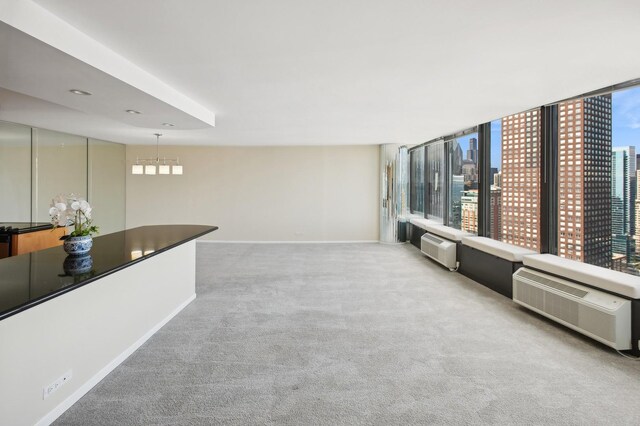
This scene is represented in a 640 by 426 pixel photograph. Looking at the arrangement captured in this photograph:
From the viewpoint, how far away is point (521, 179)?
4633 millimetres

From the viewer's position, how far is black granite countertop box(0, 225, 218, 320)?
1674 mm

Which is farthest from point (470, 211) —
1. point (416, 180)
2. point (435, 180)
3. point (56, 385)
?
point (56, 385)

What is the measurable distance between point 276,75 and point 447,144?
16.3ft

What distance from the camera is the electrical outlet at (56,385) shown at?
1992mm

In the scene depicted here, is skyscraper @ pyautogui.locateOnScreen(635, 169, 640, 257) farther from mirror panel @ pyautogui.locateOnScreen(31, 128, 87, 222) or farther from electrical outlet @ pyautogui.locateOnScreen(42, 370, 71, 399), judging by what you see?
mirror panel @ pyautogui.locateOnScreen(31, 128, 87, 222)

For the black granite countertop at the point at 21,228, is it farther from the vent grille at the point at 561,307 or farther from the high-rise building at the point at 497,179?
the high-rise building at the point at 497,179

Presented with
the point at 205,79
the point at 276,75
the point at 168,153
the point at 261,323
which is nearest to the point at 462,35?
the point at 276,75

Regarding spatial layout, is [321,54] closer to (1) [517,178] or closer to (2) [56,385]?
(2) [56,385]

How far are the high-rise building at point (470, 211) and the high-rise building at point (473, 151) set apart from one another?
1.86ft

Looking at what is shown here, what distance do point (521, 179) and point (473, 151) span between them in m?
1.39

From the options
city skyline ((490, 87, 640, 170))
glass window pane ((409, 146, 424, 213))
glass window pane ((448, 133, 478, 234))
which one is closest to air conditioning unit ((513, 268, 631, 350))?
city skyline ((490, 87, 640, 170))

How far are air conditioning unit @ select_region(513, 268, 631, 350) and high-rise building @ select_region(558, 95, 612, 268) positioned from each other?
59cm

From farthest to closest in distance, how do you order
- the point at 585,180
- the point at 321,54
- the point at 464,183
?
the point at 464,183 → the point at 585,180 → the point at 321,54

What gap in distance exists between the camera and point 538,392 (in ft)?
7.59
